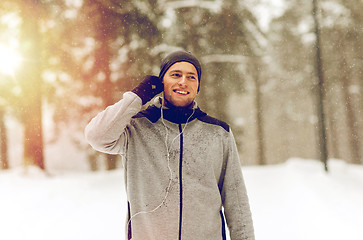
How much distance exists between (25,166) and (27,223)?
519 centimetres

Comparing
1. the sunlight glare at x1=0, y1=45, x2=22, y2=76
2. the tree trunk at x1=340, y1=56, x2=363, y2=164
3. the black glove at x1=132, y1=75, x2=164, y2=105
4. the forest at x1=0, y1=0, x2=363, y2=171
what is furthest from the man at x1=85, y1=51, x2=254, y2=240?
the tree trunk at x1=340, y1=56, x2=363, y2=164

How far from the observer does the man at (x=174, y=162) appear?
2039 millimetres

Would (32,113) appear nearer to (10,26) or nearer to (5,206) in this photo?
(10,26)

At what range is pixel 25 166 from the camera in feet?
36.2

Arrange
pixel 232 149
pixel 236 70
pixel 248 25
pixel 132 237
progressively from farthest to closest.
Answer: pixel 236 70 → pixel 248 25 → pixel 232 149 → pixel 132 237

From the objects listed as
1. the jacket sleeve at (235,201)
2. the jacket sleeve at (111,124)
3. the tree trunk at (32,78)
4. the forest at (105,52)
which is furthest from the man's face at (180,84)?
the tree trunk at (32,78)

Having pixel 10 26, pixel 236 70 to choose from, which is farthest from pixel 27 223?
pixel 236 70

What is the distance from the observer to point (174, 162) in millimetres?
2119

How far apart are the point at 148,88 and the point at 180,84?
24cm

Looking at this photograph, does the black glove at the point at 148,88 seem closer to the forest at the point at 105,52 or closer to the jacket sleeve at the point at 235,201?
the jacket sleeve at the point at 235,201

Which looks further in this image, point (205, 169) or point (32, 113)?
point (32, 113)

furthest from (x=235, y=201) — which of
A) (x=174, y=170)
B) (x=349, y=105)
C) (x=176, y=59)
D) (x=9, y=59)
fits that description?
(x=349, y=105)

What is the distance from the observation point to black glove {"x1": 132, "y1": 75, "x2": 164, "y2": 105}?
7.21 feet

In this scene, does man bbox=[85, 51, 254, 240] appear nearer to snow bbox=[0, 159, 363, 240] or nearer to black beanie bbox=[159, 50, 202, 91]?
black beanie bbox=[159, 50, 202, 91]
